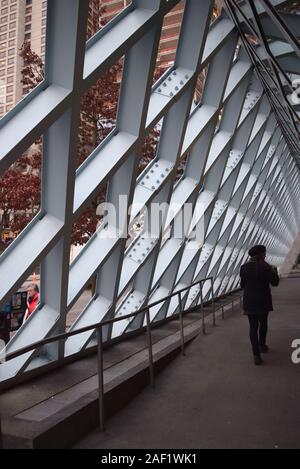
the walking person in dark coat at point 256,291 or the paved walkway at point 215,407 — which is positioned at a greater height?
the walking person in dark coat at point 256,291

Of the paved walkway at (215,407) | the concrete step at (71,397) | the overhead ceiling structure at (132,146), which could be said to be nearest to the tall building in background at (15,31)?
the overhead ceiling structure at (132,146)

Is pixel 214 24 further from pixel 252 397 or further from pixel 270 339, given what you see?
pixel 252 397

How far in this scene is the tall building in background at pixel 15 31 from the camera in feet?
16.3

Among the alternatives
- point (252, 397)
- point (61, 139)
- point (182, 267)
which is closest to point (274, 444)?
point (252, 397)

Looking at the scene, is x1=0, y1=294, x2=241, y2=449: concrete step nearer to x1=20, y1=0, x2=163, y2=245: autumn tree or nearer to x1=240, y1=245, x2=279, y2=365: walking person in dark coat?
x1=240, y1=245, x2=279, y2=365: walking person in dark coat

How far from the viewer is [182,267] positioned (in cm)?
1141

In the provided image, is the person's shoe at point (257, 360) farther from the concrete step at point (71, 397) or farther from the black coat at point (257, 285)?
the concrete step at point (71, 397)

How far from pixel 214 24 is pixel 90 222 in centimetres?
517

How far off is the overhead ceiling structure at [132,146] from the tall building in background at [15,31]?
0.68 metres

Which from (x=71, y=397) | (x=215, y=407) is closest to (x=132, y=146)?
(x=71, y=397)

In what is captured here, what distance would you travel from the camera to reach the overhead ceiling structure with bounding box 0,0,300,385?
14.8 ft

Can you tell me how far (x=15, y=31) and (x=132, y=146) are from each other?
2521 mm

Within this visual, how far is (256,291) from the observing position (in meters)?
5.98

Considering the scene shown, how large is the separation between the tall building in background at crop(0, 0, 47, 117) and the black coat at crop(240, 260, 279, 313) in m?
4.08
